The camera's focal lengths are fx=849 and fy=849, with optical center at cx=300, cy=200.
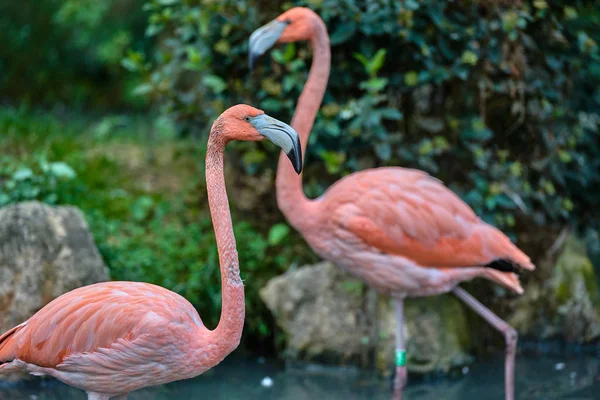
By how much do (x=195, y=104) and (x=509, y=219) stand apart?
2.43m

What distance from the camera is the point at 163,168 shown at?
7250 mm

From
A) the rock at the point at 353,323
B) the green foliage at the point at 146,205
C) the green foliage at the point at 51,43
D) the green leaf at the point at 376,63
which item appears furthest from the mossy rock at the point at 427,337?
the green foliage at the point at 51,43

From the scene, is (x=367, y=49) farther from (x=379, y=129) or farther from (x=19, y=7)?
(x=19, y=7)

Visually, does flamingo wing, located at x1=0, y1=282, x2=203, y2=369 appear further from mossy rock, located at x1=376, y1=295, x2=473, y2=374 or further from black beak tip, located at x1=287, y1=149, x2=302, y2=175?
mossy rock, located at x1=376, y1=295, x2=473, y2=374

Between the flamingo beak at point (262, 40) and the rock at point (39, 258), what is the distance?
158 cm

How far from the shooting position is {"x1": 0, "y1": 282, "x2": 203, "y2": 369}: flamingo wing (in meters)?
Answer: 3.51

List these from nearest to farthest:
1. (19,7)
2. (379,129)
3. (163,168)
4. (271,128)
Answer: (271,128) → (379,129) → (163,168) → (19,7)

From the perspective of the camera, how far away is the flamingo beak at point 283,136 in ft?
11.0

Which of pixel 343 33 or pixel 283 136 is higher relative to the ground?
pixel 283 136

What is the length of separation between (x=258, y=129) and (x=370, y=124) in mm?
2184

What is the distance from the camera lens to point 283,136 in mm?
3379

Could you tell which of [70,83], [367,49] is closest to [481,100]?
[367,49]

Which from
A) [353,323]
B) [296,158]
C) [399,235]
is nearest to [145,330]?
[296,158]

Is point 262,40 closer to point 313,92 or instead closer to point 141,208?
point 313,92
